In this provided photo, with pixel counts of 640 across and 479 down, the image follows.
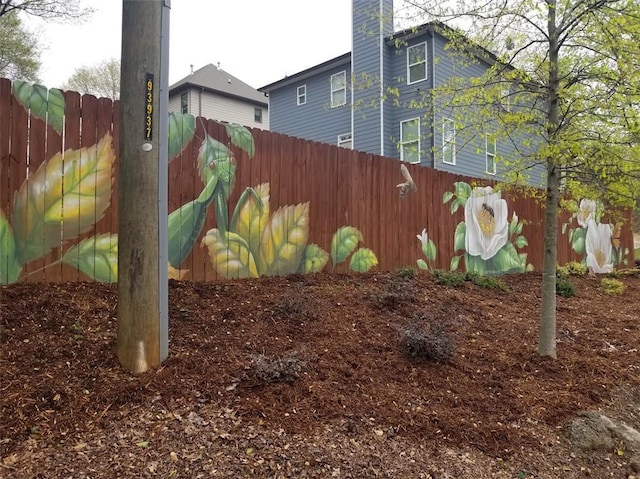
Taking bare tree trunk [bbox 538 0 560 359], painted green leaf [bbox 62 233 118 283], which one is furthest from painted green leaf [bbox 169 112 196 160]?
bare tree trunk [bbox 538 0 560 359]

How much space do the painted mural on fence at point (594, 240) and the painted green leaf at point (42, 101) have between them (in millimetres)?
10948

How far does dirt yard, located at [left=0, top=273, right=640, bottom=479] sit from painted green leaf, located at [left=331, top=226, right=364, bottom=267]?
1.84 meters

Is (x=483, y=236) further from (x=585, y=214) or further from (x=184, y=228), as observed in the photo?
(x=184, y=228)

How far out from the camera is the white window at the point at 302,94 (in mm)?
17281

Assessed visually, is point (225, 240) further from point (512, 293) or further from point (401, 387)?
point (512, 293)

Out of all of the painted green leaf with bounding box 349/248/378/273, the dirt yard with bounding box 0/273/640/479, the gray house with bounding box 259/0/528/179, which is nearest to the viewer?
the dirt yard with bounding box 0/273/640/479

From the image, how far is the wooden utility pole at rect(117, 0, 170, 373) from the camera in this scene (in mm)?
2699

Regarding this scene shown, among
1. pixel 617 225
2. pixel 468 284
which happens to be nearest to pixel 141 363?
pixel 468 284

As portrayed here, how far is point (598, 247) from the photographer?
1228 cm

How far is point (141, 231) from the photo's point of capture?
8.88ft

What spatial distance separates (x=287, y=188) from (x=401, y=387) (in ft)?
10.8

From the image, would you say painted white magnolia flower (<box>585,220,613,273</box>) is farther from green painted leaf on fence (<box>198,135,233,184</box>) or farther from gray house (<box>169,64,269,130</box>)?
gray house (<box>169,64,269,130</box>)

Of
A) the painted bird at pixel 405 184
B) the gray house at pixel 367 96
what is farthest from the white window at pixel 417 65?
the painted bird at pixel 405 184

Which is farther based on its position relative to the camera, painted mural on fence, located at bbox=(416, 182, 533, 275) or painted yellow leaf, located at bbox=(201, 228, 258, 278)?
painted mural on fence, located at bbox=(416, 182, 533, 275)
